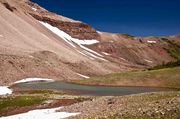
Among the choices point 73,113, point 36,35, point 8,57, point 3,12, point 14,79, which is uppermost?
point 3,12

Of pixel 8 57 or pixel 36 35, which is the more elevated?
pixel 36 35

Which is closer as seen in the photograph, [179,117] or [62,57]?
[179,117]

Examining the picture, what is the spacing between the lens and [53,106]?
160 feet

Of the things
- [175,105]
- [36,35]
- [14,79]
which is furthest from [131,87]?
[36,35]

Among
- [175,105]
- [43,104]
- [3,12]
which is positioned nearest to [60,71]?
[3,12]

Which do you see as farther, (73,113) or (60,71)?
(60,71)

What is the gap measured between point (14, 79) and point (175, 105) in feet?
268

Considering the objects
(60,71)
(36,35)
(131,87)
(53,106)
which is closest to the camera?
(53,106)

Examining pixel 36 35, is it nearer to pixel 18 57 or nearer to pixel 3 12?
pixel 3 12

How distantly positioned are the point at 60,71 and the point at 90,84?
3609 cm

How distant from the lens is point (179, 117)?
25.7 meters

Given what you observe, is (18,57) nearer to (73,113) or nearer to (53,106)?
(53,106)

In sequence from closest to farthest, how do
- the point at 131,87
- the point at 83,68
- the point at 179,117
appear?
the point at 179,117 < the point at 131,87 < the point at 83,68

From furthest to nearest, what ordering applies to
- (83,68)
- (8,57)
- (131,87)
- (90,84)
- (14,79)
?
(83,68) → (8,57) → (14,79) → (90,84) → (131,87)
